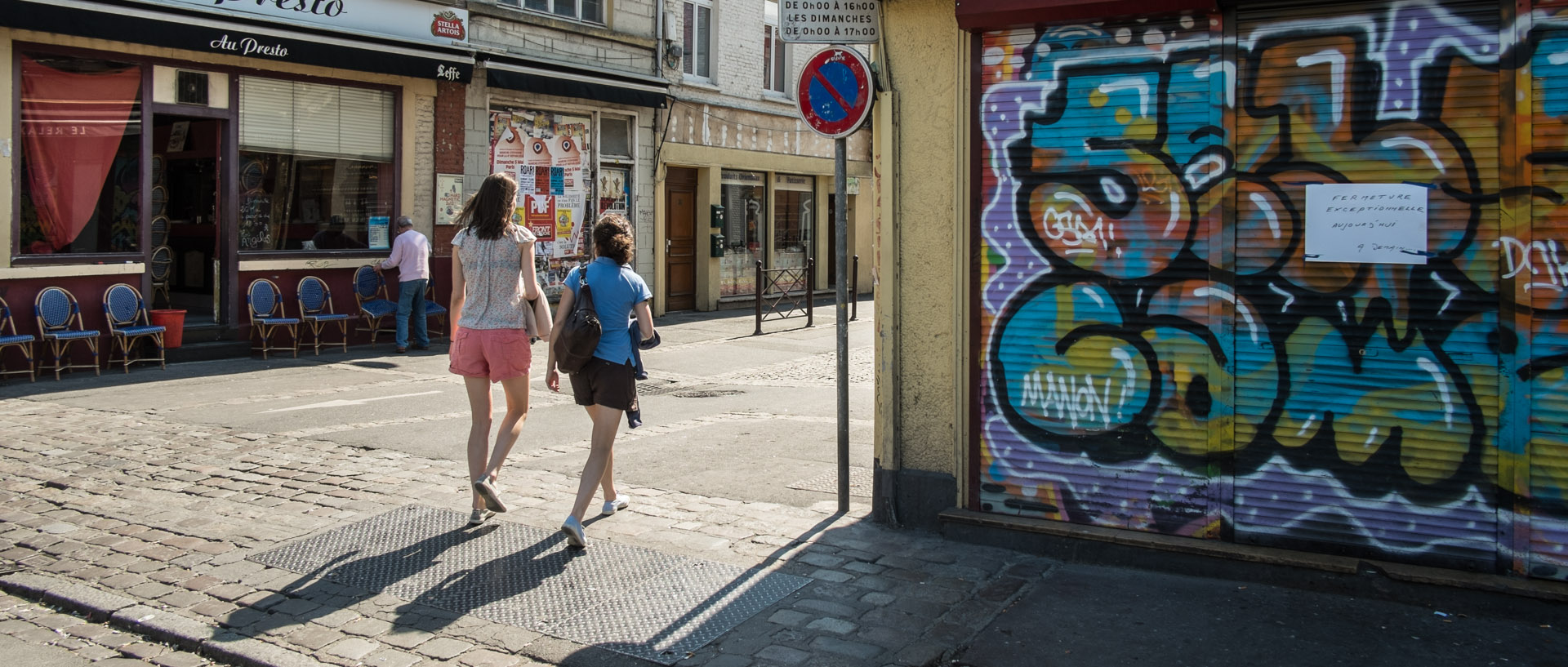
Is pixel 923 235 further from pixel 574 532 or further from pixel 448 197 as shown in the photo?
pixel 448 197

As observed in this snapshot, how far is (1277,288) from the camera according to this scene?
17.3 feet

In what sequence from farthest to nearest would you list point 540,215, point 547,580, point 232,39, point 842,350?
point 540,215 < point 232,39 < point 842,350 < point 547,580

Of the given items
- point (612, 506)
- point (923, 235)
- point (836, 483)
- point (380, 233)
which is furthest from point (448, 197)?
point (923, 235)

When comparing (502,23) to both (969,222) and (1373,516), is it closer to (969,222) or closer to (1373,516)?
(969,222)

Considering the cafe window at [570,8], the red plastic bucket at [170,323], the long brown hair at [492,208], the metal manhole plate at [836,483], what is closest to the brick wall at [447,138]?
the cafe window at [570,8]

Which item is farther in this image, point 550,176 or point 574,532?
point 550,176

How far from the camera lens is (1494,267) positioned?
4922 millimetres

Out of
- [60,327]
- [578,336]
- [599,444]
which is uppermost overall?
[578,336]

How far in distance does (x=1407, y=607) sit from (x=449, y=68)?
13200mm

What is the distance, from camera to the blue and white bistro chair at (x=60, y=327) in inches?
463

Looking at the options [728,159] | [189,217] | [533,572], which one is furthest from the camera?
[728,159]

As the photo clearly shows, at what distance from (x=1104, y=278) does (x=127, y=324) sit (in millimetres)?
10671

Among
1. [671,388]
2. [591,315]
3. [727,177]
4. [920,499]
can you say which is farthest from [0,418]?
[727,177]

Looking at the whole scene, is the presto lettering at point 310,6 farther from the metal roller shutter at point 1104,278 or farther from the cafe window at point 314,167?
the metal roller shutter at point 1104,278
